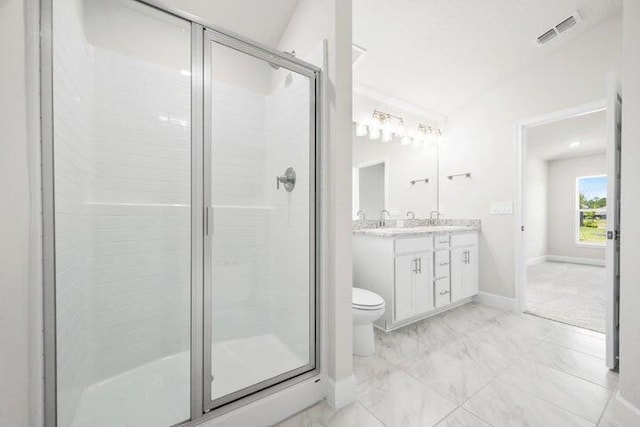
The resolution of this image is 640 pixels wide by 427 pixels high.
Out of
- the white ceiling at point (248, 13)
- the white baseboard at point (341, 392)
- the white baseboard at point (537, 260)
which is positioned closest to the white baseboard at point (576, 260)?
the white baseboard at point (537, 260)

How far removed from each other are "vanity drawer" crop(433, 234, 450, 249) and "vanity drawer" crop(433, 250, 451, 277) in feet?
0.17

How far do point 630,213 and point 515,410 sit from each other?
1.12m

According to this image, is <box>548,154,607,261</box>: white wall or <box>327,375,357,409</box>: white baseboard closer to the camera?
<box>327,375,357,409</box>: white baseboard

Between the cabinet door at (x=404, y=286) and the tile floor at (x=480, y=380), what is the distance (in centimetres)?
19

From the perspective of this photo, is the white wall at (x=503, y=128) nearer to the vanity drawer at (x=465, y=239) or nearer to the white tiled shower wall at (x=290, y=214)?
the vanity drawer at (x=465, y=239)

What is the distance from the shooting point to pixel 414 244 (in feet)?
7.51

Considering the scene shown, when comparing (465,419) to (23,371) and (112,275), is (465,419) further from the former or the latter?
(112,275)

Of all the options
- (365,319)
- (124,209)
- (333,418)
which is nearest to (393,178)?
(365,319)

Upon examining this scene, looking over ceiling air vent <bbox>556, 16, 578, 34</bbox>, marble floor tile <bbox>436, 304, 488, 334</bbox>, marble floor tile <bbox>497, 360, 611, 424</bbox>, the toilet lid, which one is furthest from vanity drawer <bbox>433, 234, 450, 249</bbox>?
ceiling air vent <bbox>556, 16, 578, 34</bbox>

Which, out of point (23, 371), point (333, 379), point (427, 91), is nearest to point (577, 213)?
point (427, 91)

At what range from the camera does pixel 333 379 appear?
1.36 m

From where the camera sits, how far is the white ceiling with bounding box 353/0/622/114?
198cm

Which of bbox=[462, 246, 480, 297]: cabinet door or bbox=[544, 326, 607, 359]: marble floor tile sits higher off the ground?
bbox=[462, 246, 480, 297]: cabinet door

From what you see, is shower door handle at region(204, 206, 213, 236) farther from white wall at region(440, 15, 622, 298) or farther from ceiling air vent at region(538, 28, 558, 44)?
ceiling air vent at region(538, 28, 558, 44)
